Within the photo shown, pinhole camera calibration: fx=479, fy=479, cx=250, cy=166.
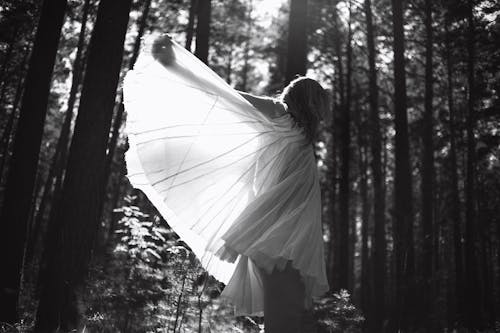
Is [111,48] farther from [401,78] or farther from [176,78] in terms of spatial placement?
[401,78]

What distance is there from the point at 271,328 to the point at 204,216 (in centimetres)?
92

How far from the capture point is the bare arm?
11.4 feet

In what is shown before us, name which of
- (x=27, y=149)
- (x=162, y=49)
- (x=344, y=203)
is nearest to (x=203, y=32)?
(x=27, y=149)

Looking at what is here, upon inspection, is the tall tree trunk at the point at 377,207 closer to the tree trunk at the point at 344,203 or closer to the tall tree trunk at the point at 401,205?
the tree trunk at the point at 344,203

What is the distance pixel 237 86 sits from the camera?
25.3 meters

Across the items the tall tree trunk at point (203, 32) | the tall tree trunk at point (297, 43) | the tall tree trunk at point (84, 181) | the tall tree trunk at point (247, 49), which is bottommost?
the tall tree trunk at point (84, 181)

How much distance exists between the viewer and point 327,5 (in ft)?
65.3

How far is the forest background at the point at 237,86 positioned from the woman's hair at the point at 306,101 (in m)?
2.08

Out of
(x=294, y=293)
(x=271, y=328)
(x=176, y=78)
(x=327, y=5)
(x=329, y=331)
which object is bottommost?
(x=329, y=331)

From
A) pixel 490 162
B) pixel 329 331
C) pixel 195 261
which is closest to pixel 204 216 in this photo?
pixel 195 261

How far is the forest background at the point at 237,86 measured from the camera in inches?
199

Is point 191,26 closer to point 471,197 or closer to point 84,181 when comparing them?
point 471,197

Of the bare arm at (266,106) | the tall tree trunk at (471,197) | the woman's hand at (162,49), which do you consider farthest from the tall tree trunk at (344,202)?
the woman's hand at (162,49)

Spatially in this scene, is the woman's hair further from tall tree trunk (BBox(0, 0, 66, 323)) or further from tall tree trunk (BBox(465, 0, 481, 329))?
tall tree trunk (BBox(465, 0, 481, 329))
